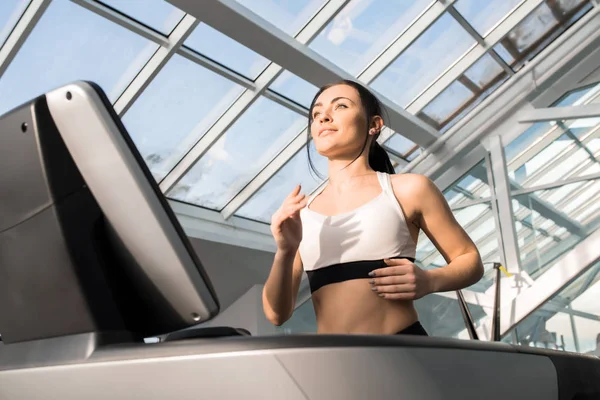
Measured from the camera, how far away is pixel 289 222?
1047mm

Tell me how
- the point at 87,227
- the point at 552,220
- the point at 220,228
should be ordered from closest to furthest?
the point at 87,227, the point at 220,228, the point at 552,220

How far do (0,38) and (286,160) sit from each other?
3033 mm

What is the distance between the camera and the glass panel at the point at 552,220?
7.43 metres

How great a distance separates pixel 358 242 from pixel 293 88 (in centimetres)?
523

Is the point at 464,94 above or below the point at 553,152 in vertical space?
above

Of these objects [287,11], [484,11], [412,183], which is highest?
[484,11]

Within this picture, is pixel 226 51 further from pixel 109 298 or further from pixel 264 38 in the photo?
pixel 109 298

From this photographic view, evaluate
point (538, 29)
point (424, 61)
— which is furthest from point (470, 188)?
point (424, 61)

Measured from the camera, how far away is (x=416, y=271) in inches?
40.8

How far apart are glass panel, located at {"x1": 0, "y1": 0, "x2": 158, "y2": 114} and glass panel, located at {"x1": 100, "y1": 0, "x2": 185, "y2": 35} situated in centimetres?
15

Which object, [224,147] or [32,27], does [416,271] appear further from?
[224,147]

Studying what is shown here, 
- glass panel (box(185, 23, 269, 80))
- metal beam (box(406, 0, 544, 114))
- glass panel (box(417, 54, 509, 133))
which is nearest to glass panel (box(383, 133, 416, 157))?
glass panel (box(417, 54, 509, 133))

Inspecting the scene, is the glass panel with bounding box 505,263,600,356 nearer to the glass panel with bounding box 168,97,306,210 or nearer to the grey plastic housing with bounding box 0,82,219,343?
the glass panel with bounding box 168,97,306,210

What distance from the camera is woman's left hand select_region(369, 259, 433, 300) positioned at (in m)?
1.03
